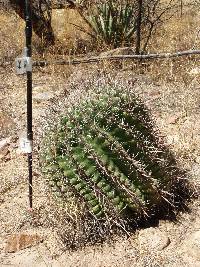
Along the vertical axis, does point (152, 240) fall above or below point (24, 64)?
below

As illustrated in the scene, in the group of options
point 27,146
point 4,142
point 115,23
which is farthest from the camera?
point 115,23

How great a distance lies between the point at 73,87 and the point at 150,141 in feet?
1.85

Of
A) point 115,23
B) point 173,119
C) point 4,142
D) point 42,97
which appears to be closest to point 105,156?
point 173,119

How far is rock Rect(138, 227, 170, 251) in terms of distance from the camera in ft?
9.69

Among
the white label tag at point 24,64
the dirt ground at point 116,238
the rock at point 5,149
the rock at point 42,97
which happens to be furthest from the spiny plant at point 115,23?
the white label tag at point 24,64

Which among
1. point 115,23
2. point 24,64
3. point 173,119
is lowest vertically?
point 173,119

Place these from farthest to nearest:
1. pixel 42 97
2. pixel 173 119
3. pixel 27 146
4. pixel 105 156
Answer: pixel 42 97, pixel 173 119, pixel 27 146, pixel 105 156

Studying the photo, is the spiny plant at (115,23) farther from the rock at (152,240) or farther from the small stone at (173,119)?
the rock at (152,240)

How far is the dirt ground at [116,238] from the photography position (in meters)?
2.94

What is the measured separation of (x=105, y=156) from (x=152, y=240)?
22.4 inches

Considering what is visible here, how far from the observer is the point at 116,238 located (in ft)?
10.1

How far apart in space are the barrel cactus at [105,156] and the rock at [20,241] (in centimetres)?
39

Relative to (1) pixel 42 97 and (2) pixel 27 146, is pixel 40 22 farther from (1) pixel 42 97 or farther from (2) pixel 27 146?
(2) pixel 27 146

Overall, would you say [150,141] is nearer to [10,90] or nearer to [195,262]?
[195,262]
